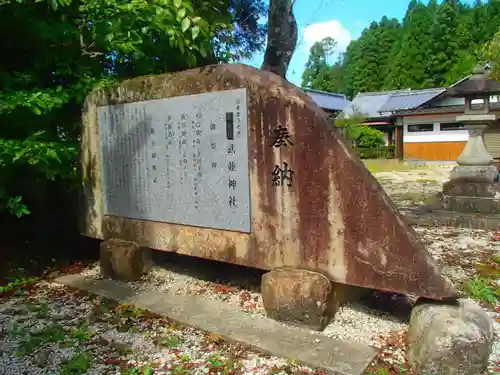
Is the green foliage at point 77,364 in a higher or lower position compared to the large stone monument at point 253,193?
lower

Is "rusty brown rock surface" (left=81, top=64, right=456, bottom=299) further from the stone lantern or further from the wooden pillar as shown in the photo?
the wooden pillar

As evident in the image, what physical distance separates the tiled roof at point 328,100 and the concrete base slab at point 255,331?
115 ft

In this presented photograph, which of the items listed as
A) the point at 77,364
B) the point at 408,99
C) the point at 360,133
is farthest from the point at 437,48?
the point at 77,364

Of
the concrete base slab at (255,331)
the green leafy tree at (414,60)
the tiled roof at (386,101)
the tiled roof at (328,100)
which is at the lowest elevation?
the concrete base slab at (255,331)

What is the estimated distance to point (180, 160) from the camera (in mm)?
4250

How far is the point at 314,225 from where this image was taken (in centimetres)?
339

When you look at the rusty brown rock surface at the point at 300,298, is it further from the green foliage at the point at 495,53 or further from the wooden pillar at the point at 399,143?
the wooden pillar at the point at 399,143

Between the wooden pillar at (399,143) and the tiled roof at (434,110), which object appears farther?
the wooden pillar at (399,143)

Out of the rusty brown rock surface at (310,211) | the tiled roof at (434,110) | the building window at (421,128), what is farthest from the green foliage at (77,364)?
the building window at (421,128)

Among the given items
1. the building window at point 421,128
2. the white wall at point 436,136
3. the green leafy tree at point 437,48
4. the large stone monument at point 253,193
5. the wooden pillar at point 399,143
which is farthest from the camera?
the green leafy tree at point 437,48

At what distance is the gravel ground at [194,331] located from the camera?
10.0ft

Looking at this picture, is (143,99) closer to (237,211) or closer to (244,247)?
(237,211)

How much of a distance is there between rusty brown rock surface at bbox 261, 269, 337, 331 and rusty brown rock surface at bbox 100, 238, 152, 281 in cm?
189

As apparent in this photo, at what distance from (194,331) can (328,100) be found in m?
38.9
